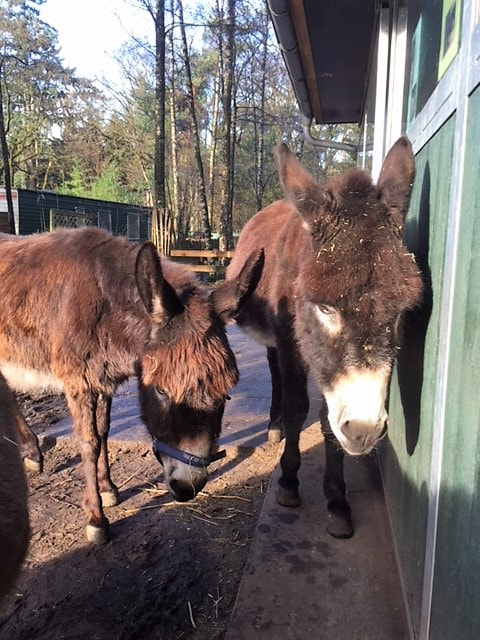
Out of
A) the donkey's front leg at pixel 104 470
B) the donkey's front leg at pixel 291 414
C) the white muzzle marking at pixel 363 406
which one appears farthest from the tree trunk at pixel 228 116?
the white muzzle marking at pixel 363 406

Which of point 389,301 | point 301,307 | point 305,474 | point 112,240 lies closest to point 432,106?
point 389,301

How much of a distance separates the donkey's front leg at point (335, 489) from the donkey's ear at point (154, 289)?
115cm

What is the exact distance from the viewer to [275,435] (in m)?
4.37

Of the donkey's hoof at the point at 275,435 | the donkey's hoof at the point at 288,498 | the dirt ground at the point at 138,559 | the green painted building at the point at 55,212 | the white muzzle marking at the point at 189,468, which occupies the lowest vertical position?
the dirt ground at the point at 138,559

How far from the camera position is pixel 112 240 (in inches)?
127

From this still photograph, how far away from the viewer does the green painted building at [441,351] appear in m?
1.29

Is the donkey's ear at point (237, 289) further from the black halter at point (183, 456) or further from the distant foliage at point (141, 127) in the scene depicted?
the distant foliage at point (141, 127)

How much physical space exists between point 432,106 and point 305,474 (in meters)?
2.57

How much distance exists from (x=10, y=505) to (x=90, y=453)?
4.49 feet

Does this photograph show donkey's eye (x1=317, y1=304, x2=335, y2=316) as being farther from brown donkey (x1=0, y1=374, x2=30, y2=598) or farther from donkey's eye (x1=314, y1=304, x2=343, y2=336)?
brown donkey (x1=0, y1=374, x2=30, y2=598)

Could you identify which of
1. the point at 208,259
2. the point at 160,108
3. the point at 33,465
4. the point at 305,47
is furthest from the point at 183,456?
the point at 160,108

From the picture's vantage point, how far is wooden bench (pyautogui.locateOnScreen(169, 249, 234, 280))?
13777 mm

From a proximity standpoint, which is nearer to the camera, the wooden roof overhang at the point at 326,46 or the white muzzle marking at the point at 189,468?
the white muzzle marking at the point at 189,468

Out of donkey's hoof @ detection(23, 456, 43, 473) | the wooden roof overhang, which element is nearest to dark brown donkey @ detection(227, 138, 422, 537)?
the wooden roof overhang
